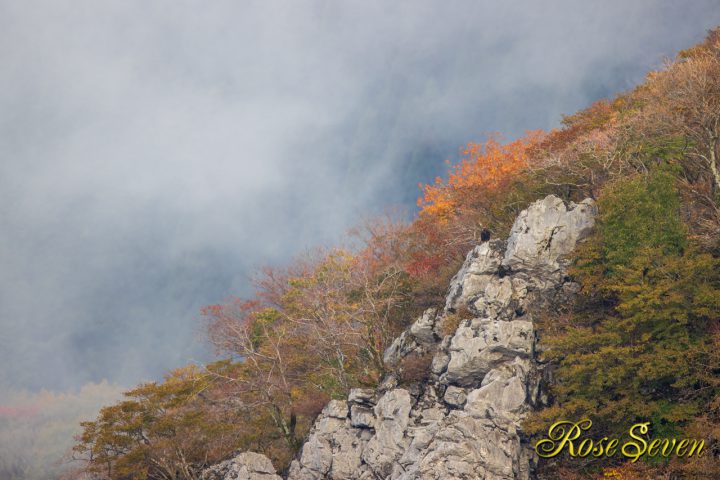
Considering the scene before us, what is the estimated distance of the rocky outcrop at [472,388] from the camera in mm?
22536

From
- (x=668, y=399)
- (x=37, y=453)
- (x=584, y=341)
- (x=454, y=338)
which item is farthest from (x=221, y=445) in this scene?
(x=37, y=453)

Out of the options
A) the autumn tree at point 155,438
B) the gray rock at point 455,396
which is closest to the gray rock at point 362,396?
the gray rock at point 455,396

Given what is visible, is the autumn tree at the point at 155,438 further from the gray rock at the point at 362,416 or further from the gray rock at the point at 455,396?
the gray rock at the point at 455,396

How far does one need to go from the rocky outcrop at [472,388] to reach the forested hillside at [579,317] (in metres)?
1.10

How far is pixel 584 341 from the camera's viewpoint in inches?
865

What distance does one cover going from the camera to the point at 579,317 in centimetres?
2503

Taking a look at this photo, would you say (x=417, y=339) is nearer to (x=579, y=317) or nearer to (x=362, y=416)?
(x=362, y=416)

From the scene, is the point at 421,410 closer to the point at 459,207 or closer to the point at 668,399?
the point at 668,399

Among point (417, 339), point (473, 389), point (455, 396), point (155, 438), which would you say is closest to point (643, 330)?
point (473, 389)

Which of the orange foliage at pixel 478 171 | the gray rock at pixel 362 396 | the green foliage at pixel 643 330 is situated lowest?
the green foliage at pixel 643 330

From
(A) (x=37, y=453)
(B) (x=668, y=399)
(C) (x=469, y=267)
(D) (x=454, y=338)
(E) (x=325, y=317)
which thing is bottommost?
(B) (x=668, y=399)

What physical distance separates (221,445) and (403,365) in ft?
40.8

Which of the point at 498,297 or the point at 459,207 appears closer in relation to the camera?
the point at 498,297

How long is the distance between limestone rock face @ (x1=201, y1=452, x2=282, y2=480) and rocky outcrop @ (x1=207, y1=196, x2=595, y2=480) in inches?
61.9
